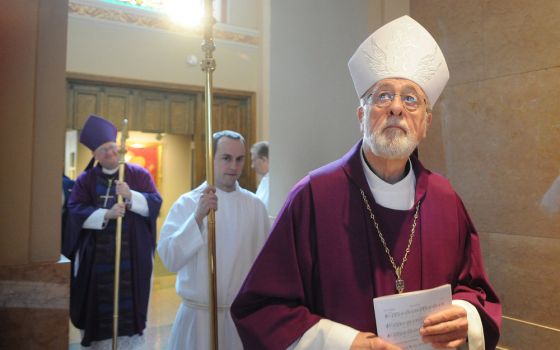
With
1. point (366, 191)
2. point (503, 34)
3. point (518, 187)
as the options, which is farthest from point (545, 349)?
point (503, 34)

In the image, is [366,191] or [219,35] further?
[219,35]

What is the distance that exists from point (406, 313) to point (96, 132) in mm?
3372

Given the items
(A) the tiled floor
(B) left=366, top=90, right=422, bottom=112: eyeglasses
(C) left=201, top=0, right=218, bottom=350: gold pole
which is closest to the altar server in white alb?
(C) left=201, top=0, right=218, bottom=350: gold pole

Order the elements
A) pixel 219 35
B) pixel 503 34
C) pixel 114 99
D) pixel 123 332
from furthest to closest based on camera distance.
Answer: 1. pixel 219 35
2. pixel 114 99
3. pixel 123 332
4. pixel 503 34

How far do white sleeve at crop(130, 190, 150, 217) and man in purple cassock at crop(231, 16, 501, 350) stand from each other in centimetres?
261

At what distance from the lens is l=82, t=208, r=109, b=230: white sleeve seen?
375cm

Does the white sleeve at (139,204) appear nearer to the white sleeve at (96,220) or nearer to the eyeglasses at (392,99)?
the white sleeve at (96,220)

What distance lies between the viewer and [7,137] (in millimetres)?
1501

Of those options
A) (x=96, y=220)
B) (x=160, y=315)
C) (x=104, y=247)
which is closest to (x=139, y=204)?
(x=96, y=220)

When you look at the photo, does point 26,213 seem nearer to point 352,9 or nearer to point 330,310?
point 330,310

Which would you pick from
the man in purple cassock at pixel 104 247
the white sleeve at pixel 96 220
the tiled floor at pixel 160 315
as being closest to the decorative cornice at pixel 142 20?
the man in purple cassock at pixel 104 247

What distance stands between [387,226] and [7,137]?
4.60 feet

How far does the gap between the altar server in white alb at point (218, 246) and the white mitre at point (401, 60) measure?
0.98 meters

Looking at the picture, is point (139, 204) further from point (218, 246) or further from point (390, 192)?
point (390, 192)
